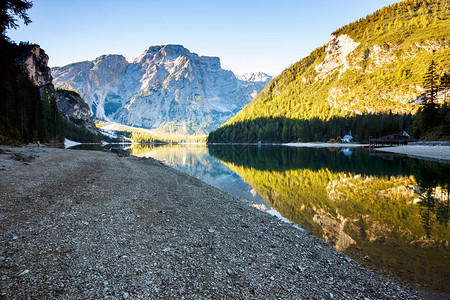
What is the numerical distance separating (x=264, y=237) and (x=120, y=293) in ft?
22.6

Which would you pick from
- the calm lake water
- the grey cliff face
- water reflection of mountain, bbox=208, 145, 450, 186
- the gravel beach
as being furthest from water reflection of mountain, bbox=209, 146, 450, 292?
the grey cliff face

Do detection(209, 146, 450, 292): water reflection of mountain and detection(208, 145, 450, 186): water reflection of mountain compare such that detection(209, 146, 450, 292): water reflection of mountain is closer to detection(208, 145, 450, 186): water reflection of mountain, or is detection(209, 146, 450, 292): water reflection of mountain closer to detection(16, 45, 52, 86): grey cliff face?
detection(208, 145, 450, 186): water reflection of mountain

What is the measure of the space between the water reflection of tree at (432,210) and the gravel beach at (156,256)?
814 cm

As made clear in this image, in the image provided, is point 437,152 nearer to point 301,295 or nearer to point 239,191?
point 239,191

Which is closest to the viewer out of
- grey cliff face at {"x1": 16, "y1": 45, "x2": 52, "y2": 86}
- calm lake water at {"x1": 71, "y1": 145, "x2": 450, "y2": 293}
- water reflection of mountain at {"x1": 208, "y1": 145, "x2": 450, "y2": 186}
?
calm lake water at {"x1": 71, "y1": 145, "x2": 450, "y2": 293}

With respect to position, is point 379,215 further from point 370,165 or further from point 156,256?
point 370,165

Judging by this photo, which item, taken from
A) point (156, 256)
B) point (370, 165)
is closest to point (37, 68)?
point (156, 256)

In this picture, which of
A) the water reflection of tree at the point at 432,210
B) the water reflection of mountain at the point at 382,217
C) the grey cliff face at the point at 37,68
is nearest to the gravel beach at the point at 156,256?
the water reflection of mountain at the point at 382,217

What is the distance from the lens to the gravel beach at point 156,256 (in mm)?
5465

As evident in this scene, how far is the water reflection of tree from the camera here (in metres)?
12.7

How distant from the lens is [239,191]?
24.6m

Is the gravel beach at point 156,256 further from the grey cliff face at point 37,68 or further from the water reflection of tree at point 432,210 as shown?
the grey cliff face at point 37,68

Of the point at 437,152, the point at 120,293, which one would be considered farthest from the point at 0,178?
the point at 437,152

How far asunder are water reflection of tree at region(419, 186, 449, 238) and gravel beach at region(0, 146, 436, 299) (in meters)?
8.14
